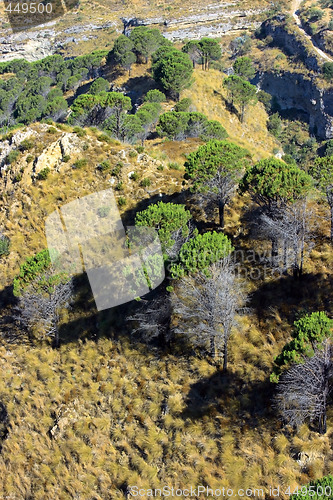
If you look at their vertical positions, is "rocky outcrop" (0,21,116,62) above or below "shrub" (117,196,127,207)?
above

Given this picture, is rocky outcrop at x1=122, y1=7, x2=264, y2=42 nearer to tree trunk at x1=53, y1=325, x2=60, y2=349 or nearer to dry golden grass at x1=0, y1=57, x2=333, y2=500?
dry golden grass at x1=0, y1=57, x2=333, y2=500

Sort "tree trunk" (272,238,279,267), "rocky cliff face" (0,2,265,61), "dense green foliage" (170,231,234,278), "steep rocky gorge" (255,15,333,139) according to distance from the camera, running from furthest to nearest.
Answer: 1. "rocky cliff face" (0,2,265,61)
2. "steep rocky gorge" (255,15,333,139)
3. "tree trunk" (272,238,279,267)
4. "dense green foliage" (170,231,234,278)

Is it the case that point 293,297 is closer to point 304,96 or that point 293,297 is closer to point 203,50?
point 203,50

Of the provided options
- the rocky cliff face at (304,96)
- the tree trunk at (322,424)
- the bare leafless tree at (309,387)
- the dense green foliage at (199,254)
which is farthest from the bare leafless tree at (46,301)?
the rocky cliff face at (304,96)

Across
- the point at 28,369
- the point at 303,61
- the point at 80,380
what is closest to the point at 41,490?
the point at 80,380

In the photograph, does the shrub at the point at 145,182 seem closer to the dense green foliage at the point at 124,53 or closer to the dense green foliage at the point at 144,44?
the dense green foliage at the point at 124,53

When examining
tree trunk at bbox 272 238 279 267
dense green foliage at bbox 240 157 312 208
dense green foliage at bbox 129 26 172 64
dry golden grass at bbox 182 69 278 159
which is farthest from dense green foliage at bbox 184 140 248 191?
dense green foliage at bbox 129 26 172 64

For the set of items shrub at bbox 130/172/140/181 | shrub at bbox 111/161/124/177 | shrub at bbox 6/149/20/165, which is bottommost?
shrub at bbox 130/172/140/181

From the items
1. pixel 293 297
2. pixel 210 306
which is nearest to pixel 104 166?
pixel 210 306

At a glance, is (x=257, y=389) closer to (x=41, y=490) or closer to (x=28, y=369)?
(x=41, y=490)
